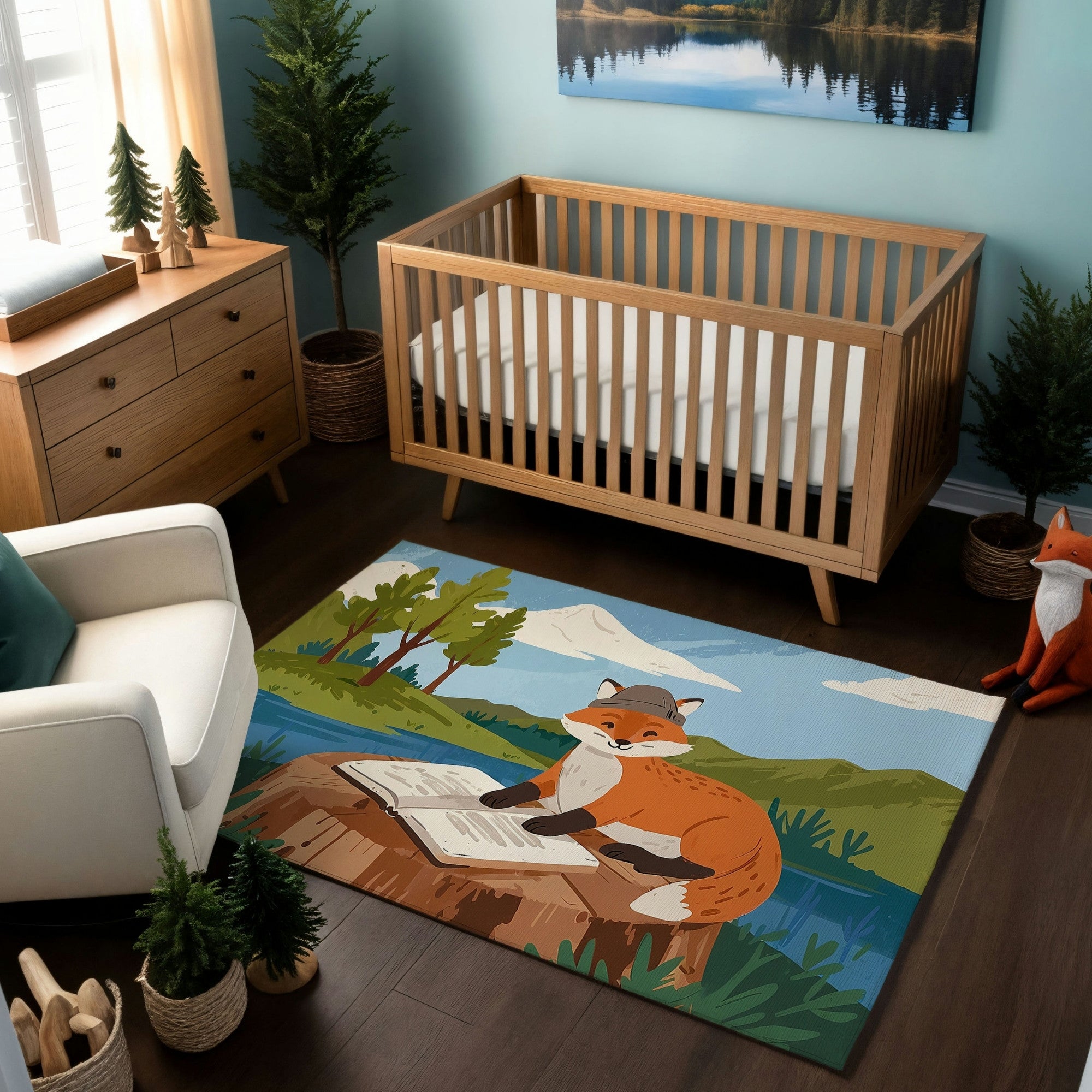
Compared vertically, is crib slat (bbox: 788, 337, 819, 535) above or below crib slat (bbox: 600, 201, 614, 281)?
below

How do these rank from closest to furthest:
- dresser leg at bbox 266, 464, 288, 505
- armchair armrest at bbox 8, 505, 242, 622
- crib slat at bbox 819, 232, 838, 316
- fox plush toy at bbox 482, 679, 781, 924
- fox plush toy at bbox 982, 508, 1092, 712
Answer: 1. fox plush toy at bbox 482, 679, 781, 924
2. armchair armrest at bbox 8, 505, 242, 622
3. fox plush toy at bbox 982, 508, 1092, 712
4. crib slat at bbox 819, 232, 838, 316
5. dresser leg at bbox 266, 464, 288, 505

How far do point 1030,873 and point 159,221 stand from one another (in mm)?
2473

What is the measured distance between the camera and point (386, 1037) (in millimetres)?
1812

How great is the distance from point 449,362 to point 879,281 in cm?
113

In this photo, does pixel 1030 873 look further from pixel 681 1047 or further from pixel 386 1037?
pixel 386 1037

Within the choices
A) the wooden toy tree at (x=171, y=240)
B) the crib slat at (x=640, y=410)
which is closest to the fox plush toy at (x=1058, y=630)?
the crib slat at (x=640, y=410)

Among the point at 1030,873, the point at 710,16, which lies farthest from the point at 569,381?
the point at 1030,873

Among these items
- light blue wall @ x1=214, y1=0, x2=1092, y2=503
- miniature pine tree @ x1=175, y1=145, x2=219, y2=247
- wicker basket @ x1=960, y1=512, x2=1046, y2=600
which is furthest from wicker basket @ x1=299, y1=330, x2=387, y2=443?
wicker basket @ x1=960, y1=512, x2=1046, y2=600

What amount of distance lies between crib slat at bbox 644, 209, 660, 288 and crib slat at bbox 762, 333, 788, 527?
807 mm

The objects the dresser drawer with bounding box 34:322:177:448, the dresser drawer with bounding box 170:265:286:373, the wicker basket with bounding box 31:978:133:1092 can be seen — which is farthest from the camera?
the dresser drawer with bounding box 170:265:286:373

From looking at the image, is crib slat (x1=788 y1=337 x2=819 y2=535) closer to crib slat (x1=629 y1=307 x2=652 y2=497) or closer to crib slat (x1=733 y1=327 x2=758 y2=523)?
crib slat (x1=733 y1=327 x2=758 y2=523)

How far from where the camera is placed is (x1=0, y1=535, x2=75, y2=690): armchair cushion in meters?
1.91

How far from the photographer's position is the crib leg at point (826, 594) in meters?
2.72

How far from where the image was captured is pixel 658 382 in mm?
2818
